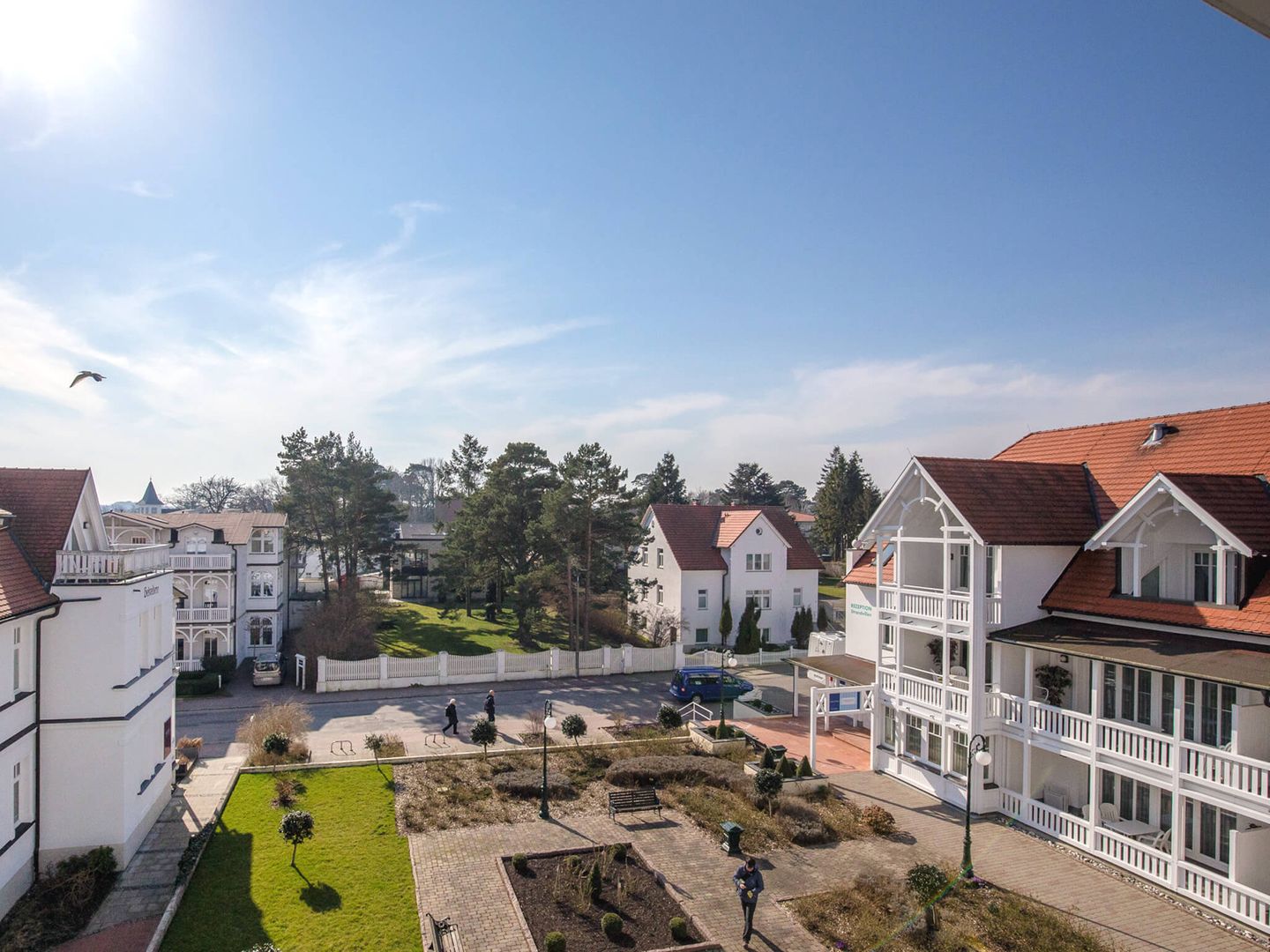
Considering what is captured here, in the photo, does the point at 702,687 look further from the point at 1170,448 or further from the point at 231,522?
the point at 231,522

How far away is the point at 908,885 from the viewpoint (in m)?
14.5

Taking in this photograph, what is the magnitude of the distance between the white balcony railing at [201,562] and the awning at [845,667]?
2541 cm

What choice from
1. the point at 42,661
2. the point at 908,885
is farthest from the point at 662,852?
the point at 42,661

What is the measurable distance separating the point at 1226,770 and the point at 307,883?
1671 cm

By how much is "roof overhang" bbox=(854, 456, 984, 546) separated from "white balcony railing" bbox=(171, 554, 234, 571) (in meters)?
27.5

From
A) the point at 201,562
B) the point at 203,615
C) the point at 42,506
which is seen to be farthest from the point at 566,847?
the point at 201,562

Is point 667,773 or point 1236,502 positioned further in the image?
point 667,773

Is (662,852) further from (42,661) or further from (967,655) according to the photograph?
(42,661)

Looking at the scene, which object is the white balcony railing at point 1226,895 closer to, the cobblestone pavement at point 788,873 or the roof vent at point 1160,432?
the cobblestone pavement at point 788,873

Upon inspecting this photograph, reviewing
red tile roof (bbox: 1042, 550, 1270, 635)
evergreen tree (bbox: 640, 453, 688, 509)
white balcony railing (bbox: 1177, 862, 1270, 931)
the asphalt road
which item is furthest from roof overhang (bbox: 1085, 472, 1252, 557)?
evergreen tree (bbox: 640, 453, 688, 509)

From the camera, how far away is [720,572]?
4125 cm

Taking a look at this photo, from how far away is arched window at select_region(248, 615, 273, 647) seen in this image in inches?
1489

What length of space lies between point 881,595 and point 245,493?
9359cm

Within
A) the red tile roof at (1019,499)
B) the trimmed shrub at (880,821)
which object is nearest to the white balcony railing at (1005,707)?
the trimmed shrub at (880,821)
